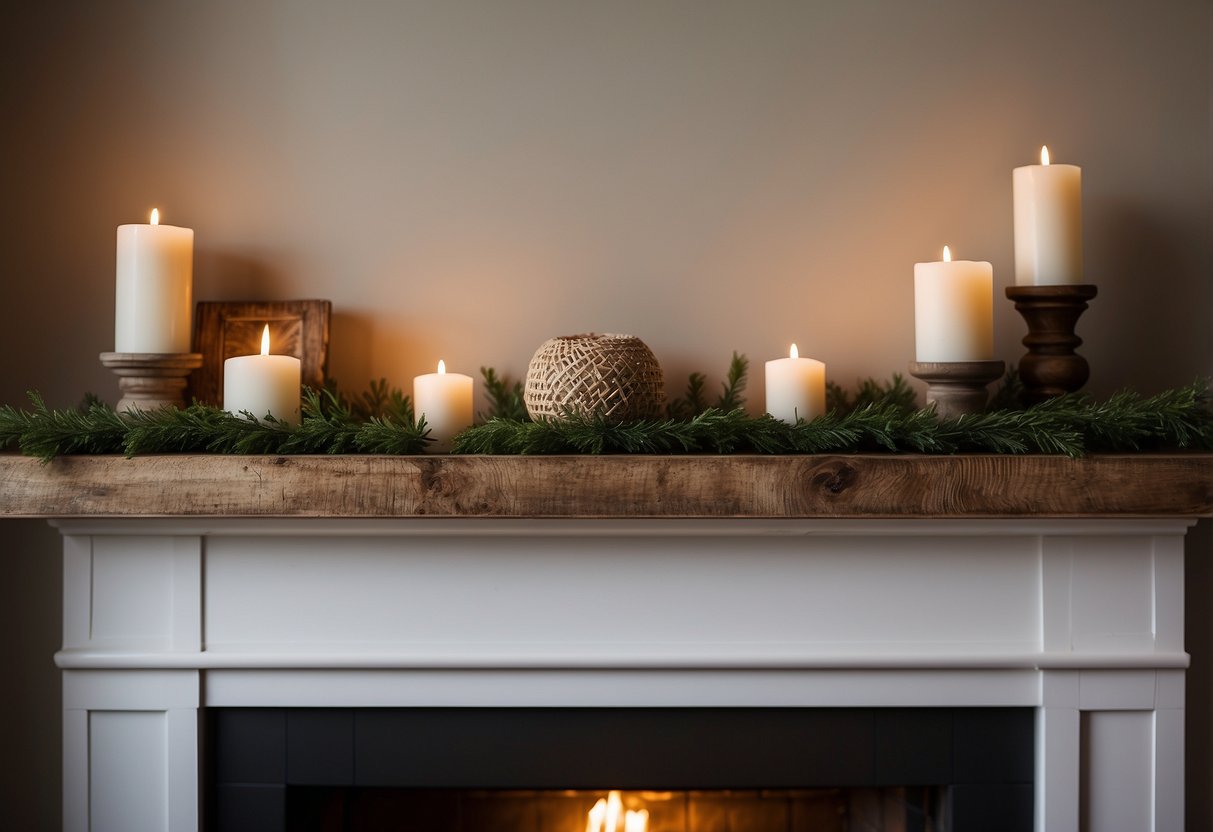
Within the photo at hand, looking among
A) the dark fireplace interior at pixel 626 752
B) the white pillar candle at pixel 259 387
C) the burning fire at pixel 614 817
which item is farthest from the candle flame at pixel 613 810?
the white pillar candle at pixel 259 387

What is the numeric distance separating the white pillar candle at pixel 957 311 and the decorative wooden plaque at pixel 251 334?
29.8 inches

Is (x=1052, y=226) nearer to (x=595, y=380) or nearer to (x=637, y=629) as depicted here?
(x=595, y=380)

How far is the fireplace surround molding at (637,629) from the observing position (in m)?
1.07

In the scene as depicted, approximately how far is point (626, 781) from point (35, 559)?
33.2 inches

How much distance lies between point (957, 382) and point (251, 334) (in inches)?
35.1

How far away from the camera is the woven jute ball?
99 cm

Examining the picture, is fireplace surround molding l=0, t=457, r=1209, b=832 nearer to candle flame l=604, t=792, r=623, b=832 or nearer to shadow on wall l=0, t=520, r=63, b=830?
shadow on wall l=0, t=520, r=63, b=830

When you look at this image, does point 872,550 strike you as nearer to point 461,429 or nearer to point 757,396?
point 757,396

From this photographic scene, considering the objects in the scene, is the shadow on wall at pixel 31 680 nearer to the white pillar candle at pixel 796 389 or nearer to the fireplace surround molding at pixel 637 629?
the fireplace surround molding at pixel 637 629

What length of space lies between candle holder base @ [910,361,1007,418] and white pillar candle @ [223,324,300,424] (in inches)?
28.8

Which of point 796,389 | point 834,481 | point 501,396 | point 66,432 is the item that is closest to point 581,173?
point 501,396

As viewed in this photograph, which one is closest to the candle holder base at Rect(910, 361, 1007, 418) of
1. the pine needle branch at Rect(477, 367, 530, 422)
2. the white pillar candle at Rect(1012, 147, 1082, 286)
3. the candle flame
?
the white pillar candle at Rect(1012, 147, 1082, 286)

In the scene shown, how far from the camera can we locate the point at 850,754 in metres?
1.09

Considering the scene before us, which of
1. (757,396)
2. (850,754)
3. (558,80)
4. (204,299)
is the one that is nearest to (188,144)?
(204,299)
